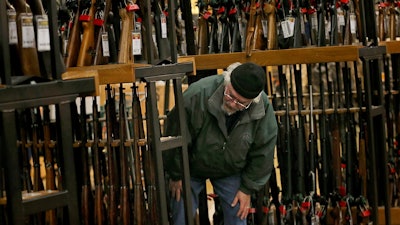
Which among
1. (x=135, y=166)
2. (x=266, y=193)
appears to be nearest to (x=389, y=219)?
(x=266, y=193)

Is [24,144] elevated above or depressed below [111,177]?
above

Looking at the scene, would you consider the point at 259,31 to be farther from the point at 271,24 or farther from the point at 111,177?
the point at 111,177

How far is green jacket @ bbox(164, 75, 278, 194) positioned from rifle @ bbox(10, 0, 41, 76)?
177 centimetres

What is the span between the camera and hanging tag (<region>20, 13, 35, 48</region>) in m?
3.52

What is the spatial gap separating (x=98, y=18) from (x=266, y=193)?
2347 millimetres

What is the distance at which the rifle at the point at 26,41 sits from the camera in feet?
11.6

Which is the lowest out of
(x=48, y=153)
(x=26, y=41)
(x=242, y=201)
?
(x=242, y=201)

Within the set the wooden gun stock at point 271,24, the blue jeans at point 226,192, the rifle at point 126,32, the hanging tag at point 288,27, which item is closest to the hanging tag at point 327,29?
the hanging tag at point 288,27

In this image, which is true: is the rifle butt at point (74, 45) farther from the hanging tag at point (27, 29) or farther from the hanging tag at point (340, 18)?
the hanging tag at point (340, 18)

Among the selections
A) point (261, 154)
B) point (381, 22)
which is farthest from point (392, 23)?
point (261, 154)

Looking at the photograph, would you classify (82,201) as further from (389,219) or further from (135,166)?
(389,219)

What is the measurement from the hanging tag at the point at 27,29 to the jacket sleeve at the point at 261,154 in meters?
2.20

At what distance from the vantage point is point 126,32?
4703mm

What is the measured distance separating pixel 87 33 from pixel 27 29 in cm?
112
